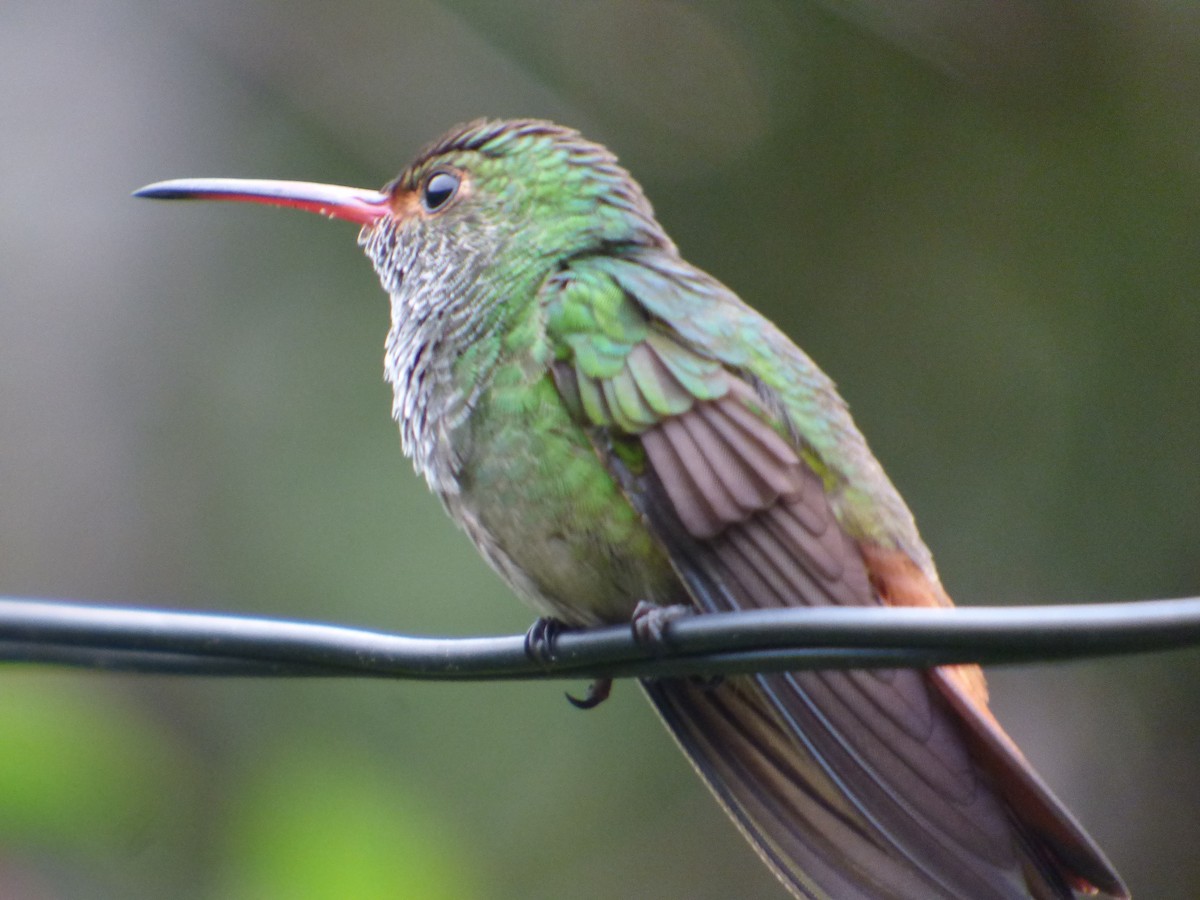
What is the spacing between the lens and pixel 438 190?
442 cm

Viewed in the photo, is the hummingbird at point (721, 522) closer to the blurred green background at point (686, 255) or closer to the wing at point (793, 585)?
the wing at point (793, 585)

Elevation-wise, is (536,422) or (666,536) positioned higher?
(536,422)

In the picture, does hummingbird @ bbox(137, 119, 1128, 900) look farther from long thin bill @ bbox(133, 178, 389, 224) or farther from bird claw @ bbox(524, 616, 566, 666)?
long thin bill @ bbox(133, 178, 389, 224)

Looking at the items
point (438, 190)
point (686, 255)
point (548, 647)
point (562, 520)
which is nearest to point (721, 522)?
point (562, 520)

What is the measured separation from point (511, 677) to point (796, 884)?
104cm

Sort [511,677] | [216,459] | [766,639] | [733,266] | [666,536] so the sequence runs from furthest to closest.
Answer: [216,459]
[733,266]
[666,536]
[511,677]
[766,639]

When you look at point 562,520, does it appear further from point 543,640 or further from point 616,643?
point 616,643

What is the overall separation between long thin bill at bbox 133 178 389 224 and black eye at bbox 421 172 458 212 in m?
0.19

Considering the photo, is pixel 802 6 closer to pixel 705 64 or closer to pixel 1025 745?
pixel 705 64

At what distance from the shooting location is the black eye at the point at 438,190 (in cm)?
439

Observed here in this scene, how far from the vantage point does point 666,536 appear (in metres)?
3.14

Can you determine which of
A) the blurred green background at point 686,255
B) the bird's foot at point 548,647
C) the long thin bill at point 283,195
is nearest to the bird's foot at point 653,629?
the bird's foot at point 548,647

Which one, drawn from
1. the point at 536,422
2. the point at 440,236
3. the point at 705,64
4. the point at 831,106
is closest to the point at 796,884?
the point at 536,422

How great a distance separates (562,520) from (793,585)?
0.54m
